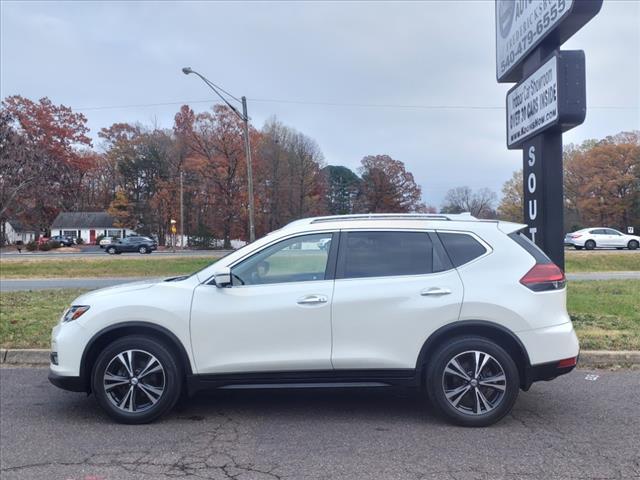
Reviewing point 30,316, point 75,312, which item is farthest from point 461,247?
point 30,316

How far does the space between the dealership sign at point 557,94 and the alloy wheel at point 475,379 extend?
408 centimetres

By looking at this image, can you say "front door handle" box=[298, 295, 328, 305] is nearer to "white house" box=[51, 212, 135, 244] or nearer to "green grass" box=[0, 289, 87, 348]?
"green grass" box=[0, 289, 87, 348]

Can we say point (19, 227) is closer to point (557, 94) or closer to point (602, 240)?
point (602, 240)

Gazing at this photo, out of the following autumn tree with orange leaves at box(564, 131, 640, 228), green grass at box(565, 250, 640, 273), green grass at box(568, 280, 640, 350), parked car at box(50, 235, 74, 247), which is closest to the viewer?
green grass at box(568, 280, 640, 350)

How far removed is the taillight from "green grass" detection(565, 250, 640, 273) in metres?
20.5

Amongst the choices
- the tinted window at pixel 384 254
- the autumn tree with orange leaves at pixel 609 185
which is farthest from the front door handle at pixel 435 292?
the autumn tree with orange leaves at pixel 609 185

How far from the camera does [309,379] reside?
4.76 meters

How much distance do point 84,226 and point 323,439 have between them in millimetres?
83705

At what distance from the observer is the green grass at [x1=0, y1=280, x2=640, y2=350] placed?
7.61 meters

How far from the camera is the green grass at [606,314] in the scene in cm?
738

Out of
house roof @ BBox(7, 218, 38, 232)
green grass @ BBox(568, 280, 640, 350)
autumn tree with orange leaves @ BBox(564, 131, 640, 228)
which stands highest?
autumn tree with orange leaves @ BBox(564, 131, 640, 228)

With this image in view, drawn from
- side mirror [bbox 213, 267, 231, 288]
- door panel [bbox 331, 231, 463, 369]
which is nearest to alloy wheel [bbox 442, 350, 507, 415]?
door panel [bbox 331, 231, 463, 369]

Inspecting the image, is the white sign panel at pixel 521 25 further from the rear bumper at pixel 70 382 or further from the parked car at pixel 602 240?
the parked car at pixel 602 240

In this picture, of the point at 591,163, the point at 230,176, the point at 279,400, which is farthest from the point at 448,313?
the point at 591,163
